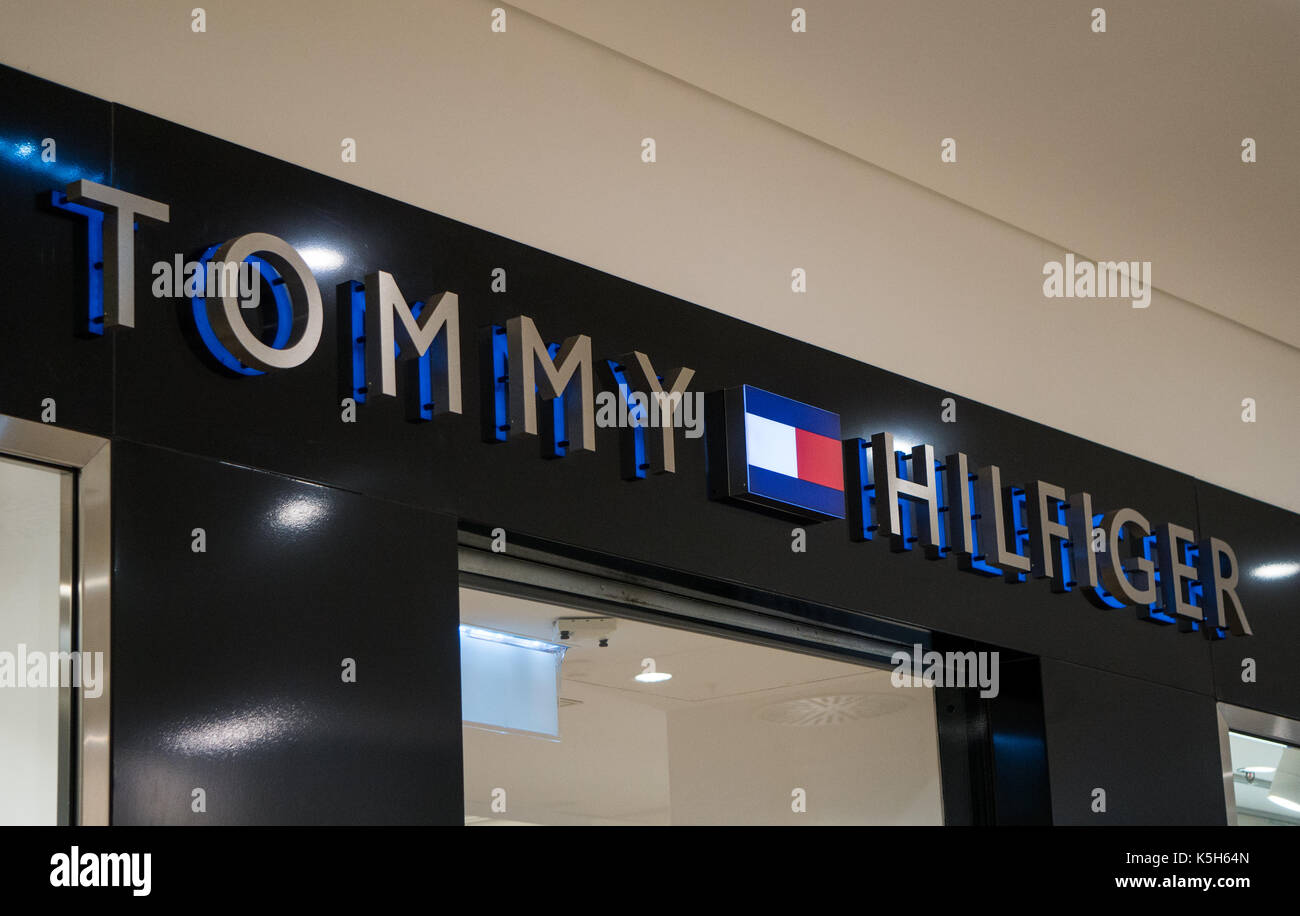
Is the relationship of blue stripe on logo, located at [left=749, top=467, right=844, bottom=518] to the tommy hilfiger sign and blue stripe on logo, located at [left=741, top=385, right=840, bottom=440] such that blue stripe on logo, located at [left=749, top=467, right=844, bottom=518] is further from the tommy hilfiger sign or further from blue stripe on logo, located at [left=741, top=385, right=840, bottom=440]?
blue stripe on logo, located at [left=741, top=385, right=840, bottom=440]

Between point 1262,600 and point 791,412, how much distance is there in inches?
110

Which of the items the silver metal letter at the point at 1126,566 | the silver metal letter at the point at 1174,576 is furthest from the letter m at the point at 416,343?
the silver metal letter at the point at 1174,576

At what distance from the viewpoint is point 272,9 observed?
373 centimetres

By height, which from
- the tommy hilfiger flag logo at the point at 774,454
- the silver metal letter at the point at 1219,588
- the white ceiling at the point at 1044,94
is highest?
the white ceiling at the point at 1044,94

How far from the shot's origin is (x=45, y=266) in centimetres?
306

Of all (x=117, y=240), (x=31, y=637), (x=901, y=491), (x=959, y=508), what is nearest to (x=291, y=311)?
(x=117, y=240)

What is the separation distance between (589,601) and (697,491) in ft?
1.37

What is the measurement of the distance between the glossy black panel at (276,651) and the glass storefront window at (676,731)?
35cm

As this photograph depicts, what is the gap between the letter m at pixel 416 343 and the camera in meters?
3.53

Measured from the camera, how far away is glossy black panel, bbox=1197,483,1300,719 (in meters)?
6.11

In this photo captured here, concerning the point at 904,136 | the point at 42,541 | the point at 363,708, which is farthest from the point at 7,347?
the point at 904,136

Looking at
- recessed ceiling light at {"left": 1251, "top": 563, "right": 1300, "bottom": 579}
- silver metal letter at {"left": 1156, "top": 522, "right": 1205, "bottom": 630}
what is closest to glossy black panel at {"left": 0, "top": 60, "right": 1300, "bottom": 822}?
silver metal letter at {"left": 1156, "top": 522, "right": 1205, "bottom": 630}

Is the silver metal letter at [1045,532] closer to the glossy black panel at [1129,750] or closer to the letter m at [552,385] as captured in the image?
the glossy black panel at [1129,750]

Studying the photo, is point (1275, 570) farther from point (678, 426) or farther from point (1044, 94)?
point (678, 426)
